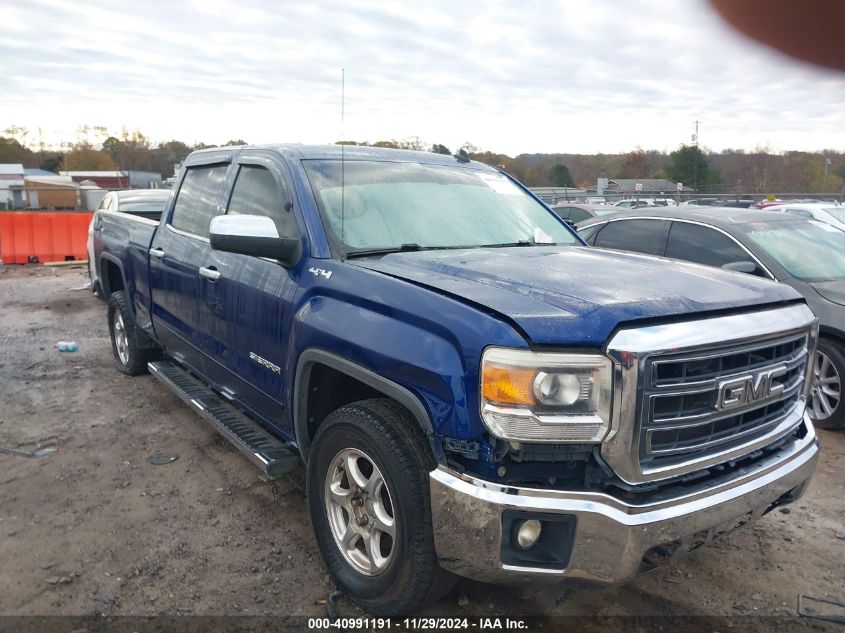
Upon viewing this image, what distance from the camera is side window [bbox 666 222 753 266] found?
5.82 meters

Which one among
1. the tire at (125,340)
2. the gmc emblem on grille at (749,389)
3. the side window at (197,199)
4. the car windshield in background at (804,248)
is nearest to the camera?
the gmc emblem on grille at (749,389)

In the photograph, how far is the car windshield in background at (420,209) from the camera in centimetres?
336

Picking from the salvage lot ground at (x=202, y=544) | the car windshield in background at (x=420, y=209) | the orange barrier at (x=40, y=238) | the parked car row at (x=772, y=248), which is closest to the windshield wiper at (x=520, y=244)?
the car windshield in background at (x=420, y=209)

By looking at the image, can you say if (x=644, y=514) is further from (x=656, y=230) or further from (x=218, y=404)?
(x=656, y=230)

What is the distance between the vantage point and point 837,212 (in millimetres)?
12820

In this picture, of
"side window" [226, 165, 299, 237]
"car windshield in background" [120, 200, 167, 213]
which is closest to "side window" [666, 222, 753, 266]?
"side window" [226, 165, 299, 237]

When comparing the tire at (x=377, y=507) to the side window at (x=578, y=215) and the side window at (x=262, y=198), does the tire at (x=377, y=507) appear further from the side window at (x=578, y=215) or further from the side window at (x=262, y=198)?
the side window at (x=578, y=215)

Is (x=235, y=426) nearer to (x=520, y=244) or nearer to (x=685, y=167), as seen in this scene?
(x=520, y=244)

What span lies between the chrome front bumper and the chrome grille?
0.56ft

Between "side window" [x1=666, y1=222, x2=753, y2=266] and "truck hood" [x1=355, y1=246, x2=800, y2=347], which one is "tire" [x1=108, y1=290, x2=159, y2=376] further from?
"side window" [x1=666, y1=222, x2=753, y2=266]

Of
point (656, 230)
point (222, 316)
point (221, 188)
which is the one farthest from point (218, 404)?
point (656, 230)

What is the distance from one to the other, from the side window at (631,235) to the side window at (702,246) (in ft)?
0.70

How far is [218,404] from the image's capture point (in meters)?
4.34

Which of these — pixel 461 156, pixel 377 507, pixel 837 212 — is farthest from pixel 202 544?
pixel 837 212
